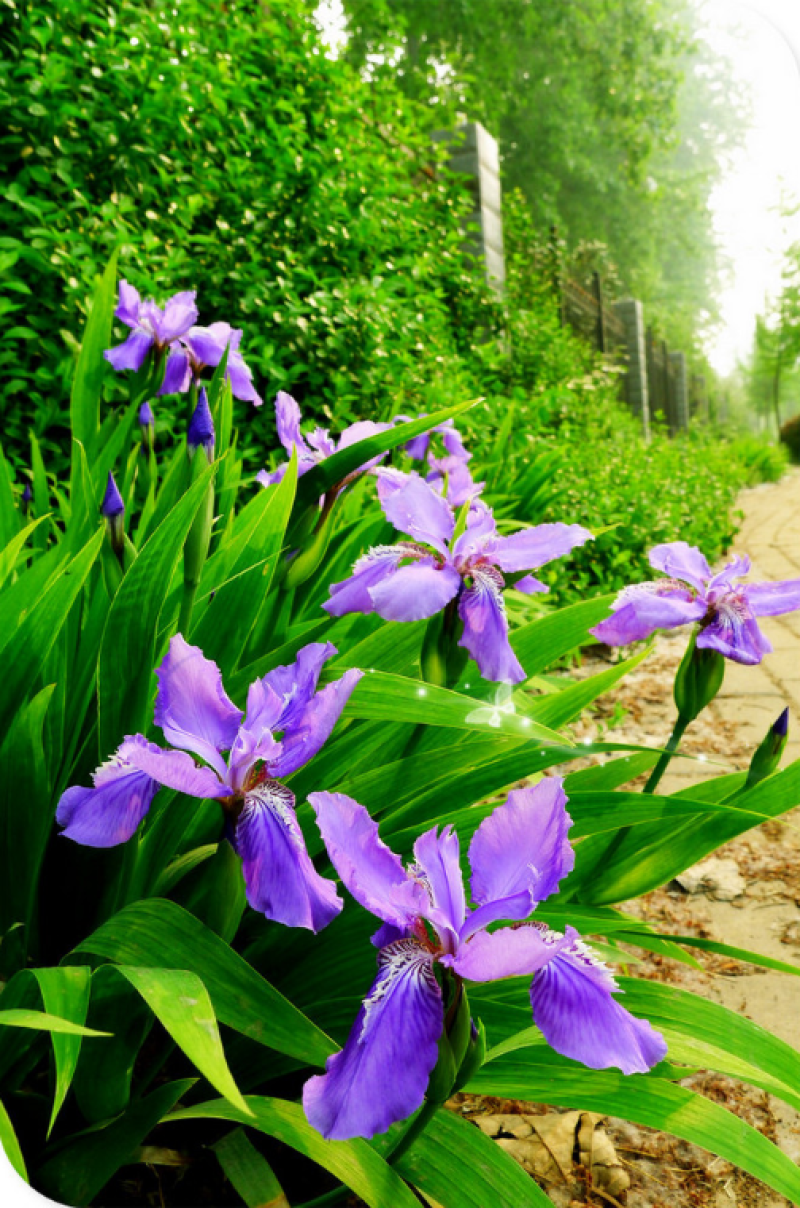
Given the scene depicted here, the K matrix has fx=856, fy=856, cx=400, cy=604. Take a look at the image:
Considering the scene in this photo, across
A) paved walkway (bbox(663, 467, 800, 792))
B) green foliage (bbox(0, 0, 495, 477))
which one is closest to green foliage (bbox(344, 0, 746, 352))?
green foliage (bbox(0, 0, 495, 477))

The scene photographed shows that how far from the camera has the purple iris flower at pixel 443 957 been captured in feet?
1.93

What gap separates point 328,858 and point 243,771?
37cm

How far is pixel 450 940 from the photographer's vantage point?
65cm

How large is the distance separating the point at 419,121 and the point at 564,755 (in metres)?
5.10

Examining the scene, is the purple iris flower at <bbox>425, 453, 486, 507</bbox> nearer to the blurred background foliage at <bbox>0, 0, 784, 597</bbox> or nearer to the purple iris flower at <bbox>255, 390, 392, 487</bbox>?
the purple iris flower at <bbox>255, 390, 392, 487</bbox>

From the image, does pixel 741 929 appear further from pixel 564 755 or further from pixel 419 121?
pixel 419 121

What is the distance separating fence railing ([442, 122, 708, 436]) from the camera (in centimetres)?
652

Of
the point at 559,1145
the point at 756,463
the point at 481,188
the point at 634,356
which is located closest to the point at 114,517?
the point at 559,1145

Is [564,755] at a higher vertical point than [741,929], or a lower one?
higher

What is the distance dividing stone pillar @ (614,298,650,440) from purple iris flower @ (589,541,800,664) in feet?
40.2

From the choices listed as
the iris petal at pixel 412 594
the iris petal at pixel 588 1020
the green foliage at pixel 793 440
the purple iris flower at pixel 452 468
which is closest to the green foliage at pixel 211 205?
the purple iris flower at pixel 452 468

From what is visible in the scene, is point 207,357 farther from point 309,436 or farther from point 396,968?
point 396,968

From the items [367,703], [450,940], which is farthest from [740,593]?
[450,940]

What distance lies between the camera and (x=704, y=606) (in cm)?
111
